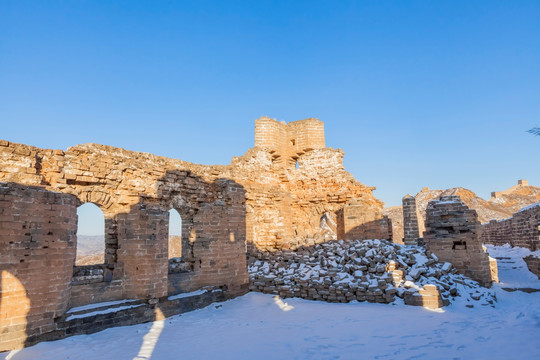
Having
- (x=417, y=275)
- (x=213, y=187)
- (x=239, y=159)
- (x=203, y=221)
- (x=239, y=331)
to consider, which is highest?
(x=239, y=159)

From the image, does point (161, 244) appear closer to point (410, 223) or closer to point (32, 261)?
point (32, 261)

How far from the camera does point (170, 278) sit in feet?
27.1

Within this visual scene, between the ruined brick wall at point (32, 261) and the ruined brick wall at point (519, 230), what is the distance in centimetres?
1594

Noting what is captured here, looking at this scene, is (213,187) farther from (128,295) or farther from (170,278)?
(128,295)

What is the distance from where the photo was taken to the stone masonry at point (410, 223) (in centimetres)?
1252

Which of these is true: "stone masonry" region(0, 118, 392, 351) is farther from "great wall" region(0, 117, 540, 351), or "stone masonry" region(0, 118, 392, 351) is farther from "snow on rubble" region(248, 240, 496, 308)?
"snow on rubble" region(248, 240, 496, 308)

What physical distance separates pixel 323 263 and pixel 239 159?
637 cm

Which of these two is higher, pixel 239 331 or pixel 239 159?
pixel 239 159

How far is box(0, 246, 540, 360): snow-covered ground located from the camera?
5.24 m

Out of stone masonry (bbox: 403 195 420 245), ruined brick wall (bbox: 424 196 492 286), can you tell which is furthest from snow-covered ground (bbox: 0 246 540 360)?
stone masonry (bbox: 403 195 420 245)

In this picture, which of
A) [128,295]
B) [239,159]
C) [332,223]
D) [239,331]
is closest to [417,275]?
[239,331]

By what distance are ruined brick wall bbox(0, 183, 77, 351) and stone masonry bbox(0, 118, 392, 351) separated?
0.05 ft

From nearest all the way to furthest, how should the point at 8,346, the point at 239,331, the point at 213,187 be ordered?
the point at 8,346
the point at 239,331
the point at 213,187

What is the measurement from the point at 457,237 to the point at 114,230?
32.3 feet
